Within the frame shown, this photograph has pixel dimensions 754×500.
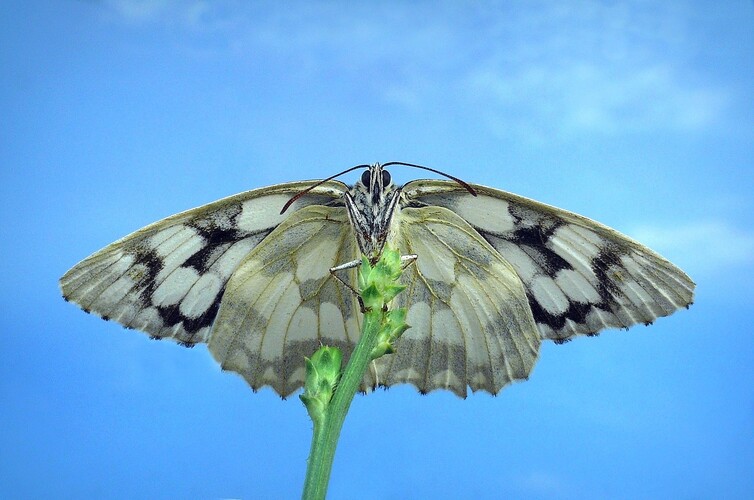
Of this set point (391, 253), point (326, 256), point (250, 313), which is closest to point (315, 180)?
point (326, 256)

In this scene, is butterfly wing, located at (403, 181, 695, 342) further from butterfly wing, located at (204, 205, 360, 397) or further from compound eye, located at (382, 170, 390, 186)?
butterfly wing, located at (204, 205, 360, 397)

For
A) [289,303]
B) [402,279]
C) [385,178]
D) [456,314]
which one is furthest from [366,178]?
[456,314]

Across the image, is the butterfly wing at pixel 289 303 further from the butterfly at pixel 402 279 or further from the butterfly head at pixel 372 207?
the butterfly head at pixel 372 207

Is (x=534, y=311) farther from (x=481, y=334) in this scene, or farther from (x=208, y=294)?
(x=208, y=294)

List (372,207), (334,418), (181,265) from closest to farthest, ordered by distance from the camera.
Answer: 1. (334,418)
2. (372,207)
3. (181,265)

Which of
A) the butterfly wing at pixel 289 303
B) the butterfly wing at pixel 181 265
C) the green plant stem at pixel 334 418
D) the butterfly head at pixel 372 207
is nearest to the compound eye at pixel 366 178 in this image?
the butterfly head at pixel 372 207

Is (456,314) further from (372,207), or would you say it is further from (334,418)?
(334,418)
